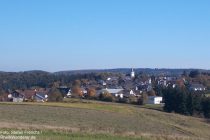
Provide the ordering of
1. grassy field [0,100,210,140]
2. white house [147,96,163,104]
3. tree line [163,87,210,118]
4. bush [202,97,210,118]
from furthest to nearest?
1. white house [147,96,163,104]
2. tree line [163,87,210,118]
3. bush [202,97,210,118]
4. grassy field [0,100,210,140]

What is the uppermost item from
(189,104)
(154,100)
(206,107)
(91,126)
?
(91,126)

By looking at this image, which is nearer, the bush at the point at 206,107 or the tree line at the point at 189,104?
the bush at the point at 206,107

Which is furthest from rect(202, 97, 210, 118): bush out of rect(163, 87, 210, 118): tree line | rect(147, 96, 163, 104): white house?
rect(147, 96, 163, 104): white house

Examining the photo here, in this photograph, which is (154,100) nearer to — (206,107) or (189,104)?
(189,104)

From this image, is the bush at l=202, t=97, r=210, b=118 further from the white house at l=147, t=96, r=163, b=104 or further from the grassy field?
the white house at l=147, t=96, r=163, b=104

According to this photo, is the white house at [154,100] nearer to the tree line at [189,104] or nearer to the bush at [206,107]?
the tree line at [189,104]

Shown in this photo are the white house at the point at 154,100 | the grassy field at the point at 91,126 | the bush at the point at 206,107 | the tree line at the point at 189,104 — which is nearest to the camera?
the grassy field at the point at 91,126

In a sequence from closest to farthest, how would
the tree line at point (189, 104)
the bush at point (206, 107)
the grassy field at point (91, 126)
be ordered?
the grassy field at point (91, 126) → the bush at point (206, 107) → the tree line at point (189, 104)

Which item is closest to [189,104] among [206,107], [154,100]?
[206,107]

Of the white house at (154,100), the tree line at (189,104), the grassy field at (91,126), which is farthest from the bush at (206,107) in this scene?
the white house at (154,100)

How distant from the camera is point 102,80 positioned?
533 ft

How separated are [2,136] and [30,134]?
5.58 ft

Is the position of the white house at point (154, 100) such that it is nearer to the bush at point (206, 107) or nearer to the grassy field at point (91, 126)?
the bush at point (206, 107)

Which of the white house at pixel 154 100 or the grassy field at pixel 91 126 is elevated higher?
the grassy field at pixel 91 126
